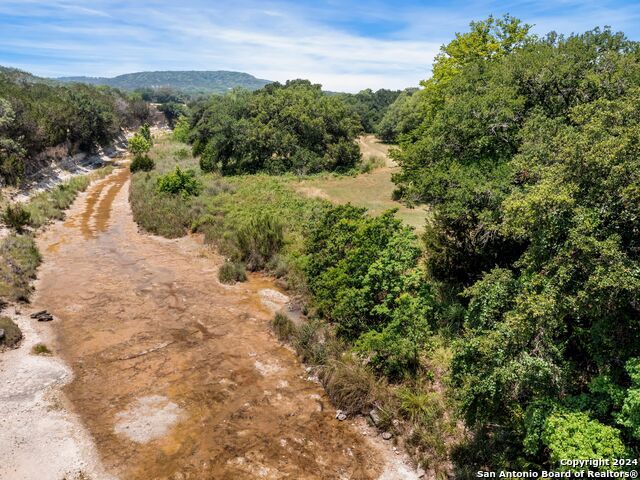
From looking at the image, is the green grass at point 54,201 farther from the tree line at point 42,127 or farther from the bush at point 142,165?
the bush at point 142,165

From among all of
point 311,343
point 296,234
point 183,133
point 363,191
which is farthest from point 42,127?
point 311,343

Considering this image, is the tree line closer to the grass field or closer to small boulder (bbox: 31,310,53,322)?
small boulder (bbox: 31,310,53,322)

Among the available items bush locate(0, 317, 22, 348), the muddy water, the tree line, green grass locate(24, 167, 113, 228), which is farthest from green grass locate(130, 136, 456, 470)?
the tree line

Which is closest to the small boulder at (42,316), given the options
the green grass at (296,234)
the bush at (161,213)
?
the green grass at (296,234)

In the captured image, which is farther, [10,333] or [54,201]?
[54,201]

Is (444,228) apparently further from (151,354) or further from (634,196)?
(151,354)

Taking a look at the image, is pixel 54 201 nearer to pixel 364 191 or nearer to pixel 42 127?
pixel 42 127

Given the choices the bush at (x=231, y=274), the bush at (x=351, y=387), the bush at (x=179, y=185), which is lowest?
the bush at (x=351, y=387)
